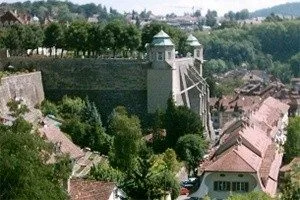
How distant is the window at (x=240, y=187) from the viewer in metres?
32.6

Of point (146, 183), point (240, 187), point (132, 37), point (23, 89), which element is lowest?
point (240, 187)

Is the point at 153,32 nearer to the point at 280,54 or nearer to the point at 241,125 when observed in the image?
the point at 241,125

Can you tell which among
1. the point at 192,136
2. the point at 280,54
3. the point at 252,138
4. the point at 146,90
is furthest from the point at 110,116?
the point at 280,54

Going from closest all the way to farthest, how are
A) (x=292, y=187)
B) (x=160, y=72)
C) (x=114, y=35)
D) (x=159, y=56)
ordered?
1. (x=292, y=187)
2. (x=159, y=56)
3. (x=160, y=72)
4. (x=114, y=35)

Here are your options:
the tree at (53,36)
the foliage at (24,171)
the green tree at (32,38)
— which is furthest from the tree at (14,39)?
the foliage at (24,171)

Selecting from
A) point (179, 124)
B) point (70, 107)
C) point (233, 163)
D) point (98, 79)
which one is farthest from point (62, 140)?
point (98, 79)

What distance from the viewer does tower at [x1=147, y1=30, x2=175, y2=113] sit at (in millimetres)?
46625

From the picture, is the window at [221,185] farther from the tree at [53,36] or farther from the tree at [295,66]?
the tree at [295,66]

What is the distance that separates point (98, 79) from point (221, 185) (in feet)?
59.4

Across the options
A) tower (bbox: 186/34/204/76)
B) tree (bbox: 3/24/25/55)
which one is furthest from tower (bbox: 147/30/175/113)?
tree (bbox: 3/24/25/55)

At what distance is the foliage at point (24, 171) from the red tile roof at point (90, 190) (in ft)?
14.3

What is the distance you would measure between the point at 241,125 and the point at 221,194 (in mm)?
8792

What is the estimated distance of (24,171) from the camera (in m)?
19.0

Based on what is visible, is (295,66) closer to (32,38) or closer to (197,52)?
(197,52)
